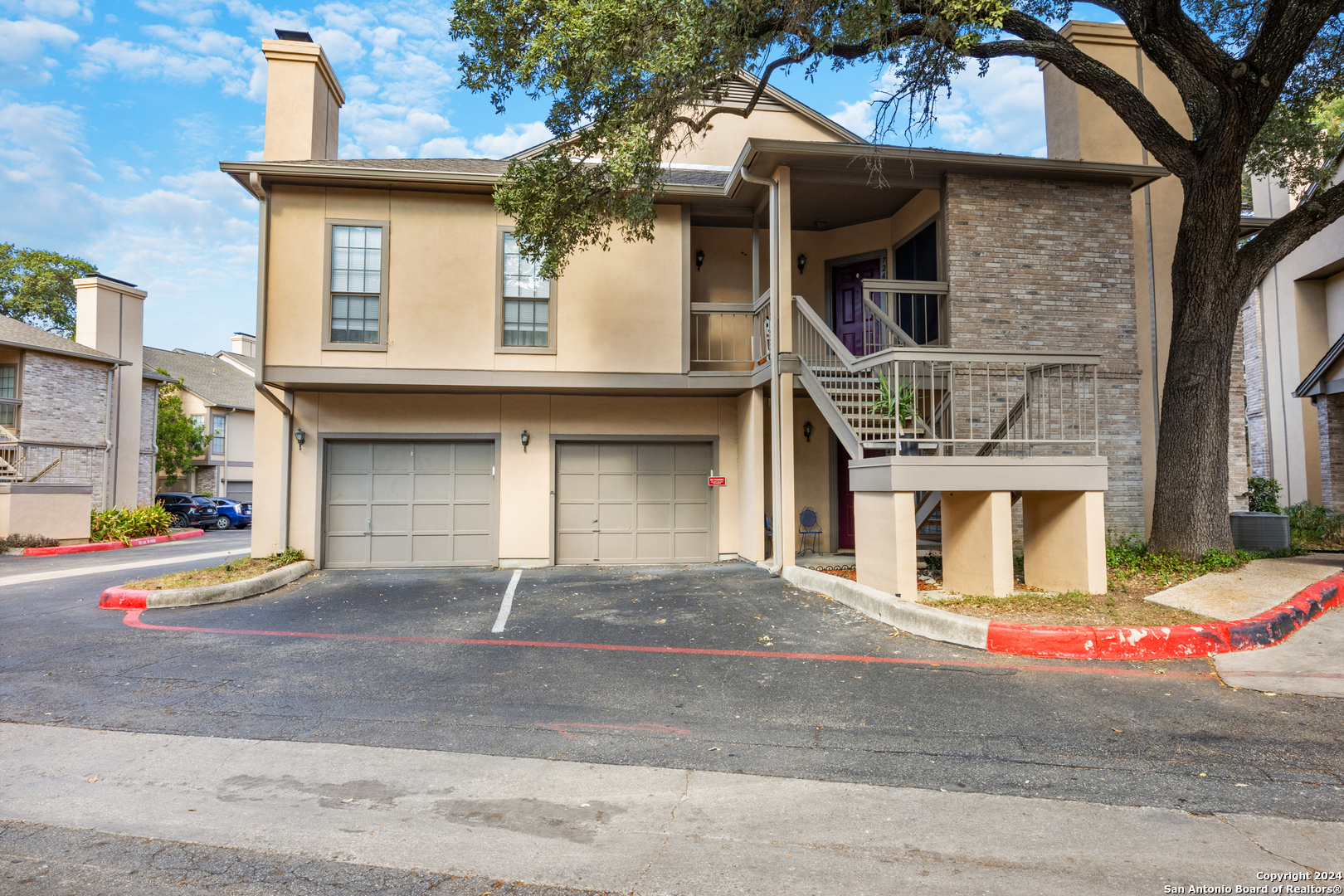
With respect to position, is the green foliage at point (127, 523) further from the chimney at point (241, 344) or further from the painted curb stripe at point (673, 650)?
the chimney at point (241, 344)

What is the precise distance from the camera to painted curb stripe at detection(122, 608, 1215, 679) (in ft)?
18.5

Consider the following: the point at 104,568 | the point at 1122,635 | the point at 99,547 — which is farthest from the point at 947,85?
the point at 99,547

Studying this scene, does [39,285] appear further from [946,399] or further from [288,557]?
[946,399]

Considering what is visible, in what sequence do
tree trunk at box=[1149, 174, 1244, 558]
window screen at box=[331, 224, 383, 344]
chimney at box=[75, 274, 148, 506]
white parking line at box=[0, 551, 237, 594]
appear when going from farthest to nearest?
1. chimney at box=[75, 274, 148, 506]
2. white parking line at box=[0, 551, 237, 594]
3. window screen at box=[331, 224, 383, 344]
4. tree trunk at box=[1149, 174, 1244, 558]

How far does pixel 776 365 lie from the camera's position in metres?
10.2

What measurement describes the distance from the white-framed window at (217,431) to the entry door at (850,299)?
30.9 meters

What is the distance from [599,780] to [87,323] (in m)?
26.5

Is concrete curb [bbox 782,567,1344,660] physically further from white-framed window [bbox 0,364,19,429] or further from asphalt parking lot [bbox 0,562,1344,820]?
white-framed window [bbox 0,364,19,429]

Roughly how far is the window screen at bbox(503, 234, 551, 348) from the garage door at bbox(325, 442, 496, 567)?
76.3 inches

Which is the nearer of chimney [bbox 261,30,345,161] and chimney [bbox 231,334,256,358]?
chimney [bbox 261,30,345,161]

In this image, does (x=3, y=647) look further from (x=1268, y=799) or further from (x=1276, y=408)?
(x=1276, y=408)

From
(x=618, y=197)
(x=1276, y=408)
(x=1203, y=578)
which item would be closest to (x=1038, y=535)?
(x=1203, y=578)

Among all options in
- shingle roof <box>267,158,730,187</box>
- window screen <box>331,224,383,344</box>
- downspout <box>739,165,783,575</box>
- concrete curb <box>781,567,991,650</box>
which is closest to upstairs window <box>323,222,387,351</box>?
window screen <box>331,224,383,344</box>

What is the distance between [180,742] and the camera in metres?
4.52
